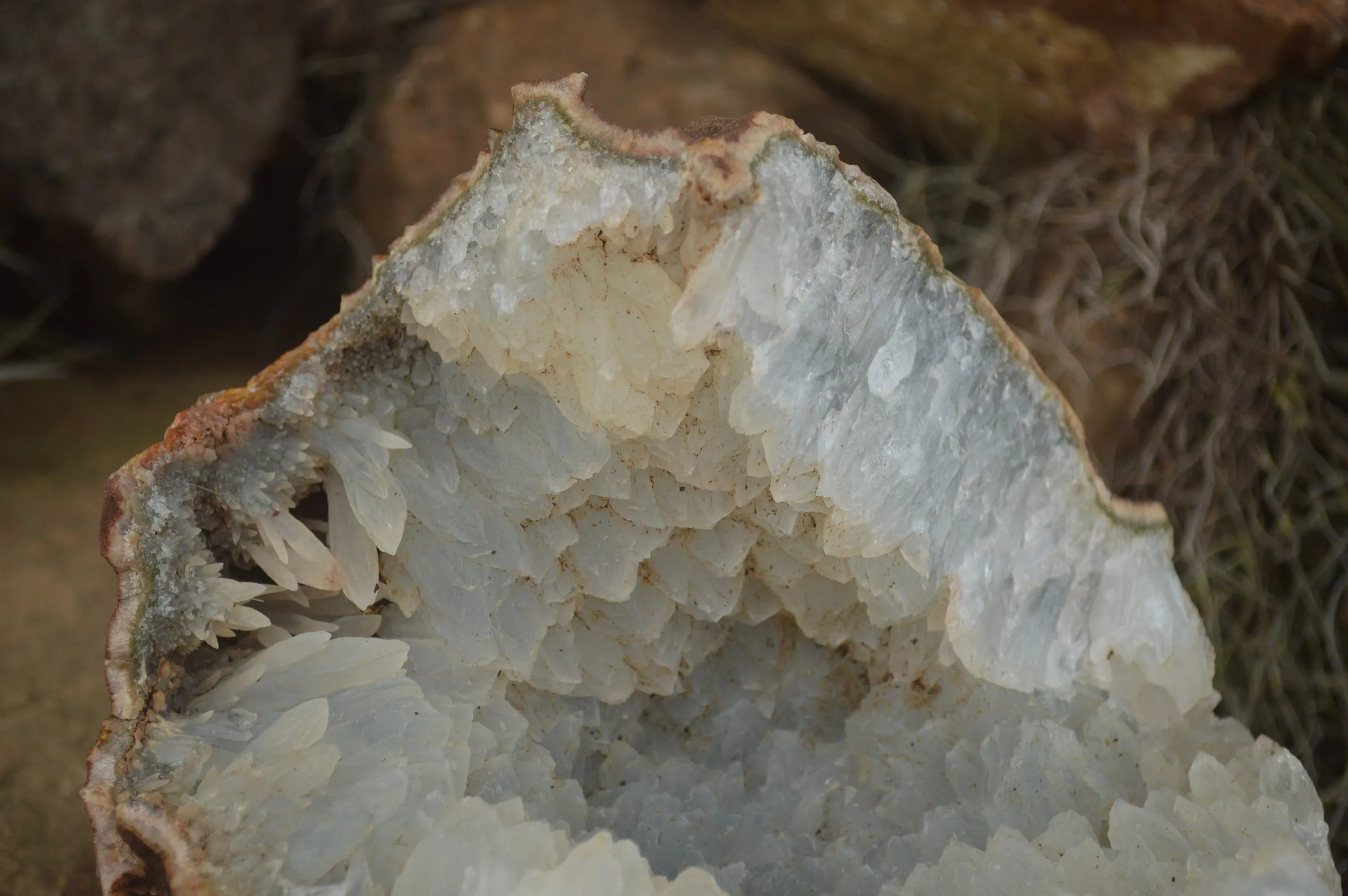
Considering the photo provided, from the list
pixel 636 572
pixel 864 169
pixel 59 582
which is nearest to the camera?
pixel 636 572

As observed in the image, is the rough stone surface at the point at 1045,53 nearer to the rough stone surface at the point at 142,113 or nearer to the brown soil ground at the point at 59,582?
the rough stone surface at the point at 142,113

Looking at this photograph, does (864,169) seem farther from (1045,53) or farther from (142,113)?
(142,113)

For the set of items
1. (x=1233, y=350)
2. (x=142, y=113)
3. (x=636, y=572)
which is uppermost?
(x=142, y=113)

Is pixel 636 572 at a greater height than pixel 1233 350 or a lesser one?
greater

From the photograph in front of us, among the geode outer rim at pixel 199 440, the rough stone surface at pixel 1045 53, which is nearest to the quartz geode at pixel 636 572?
the geode outer rim at pixel 199 440

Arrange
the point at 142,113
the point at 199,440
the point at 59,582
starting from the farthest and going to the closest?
the point at 142,113, the point at 59,582, the point at 199,440

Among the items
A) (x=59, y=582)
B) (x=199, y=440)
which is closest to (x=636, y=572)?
(x=199, y=440)

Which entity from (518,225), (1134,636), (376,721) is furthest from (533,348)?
(1134,636)
